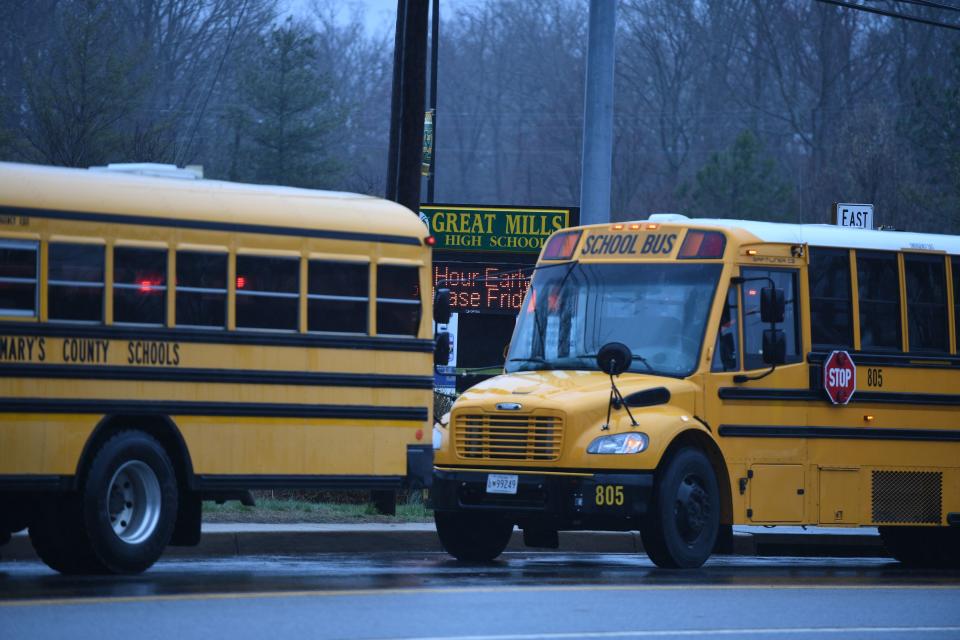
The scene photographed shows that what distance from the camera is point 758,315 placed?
47.2 ft

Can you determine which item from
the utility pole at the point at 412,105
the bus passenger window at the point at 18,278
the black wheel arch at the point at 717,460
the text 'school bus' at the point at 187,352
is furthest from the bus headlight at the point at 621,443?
the utility pole at the point at 412,105

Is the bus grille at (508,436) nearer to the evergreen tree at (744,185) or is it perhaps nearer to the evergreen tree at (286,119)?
the evergreen tree at (744,185)

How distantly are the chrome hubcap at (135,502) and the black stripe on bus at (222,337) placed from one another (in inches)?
34.2

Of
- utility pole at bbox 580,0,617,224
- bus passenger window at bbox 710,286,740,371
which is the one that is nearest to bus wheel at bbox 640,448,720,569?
bus passenger window at bbox 710,286,740,371

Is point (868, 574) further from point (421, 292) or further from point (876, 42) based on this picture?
point (876, 42)

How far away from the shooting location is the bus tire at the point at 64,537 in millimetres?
11664

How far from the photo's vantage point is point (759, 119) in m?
71.8

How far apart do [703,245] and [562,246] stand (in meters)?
1.43

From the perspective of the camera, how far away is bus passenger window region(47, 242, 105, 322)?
37.8 ft

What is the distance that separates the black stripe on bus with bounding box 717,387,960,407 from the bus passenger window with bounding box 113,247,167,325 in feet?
15.0

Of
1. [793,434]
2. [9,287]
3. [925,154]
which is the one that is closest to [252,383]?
[9,287]

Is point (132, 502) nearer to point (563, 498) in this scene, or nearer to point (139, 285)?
point (139, 285)

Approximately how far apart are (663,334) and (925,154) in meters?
42.9

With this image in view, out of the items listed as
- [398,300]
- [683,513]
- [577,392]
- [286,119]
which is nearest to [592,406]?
[577,392]
